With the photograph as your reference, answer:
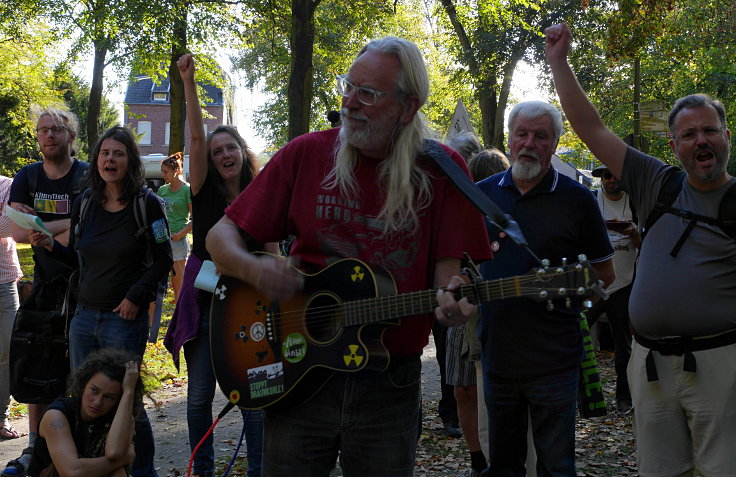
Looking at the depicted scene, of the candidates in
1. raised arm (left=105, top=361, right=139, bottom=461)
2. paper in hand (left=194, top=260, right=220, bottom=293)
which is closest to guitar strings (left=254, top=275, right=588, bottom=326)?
paper in hand (left=194, top=260, right=220, bottom=293)

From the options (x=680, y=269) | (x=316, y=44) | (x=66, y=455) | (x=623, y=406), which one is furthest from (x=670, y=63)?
(x=66, y=455)

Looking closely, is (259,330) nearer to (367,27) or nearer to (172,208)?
(172,208)

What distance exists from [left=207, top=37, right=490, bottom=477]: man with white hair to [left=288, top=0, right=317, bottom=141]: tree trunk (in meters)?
9.95

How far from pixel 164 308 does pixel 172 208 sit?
273 centimetres

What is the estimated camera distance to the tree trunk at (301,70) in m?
12.6

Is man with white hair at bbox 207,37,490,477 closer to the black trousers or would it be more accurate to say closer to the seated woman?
the seated woman

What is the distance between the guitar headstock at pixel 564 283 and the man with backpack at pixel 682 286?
1130 millimetres

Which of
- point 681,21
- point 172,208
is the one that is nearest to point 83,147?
point 681,21

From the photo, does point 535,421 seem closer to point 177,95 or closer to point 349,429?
point 349,429

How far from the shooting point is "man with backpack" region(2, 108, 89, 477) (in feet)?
17.7

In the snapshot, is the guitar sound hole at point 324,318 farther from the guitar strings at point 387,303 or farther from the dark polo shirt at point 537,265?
the dark polo shirt at point 537,265

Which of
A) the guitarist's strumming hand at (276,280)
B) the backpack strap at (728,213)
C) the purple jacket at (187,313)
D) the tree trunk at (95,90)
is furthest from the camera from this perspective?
the tree trunk at (95,90)

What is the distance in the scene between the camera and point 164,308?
13320mm

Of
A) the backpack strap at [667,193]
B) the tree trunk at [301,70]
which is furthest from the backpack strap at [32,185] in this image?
the tree trunk at [301,70]
